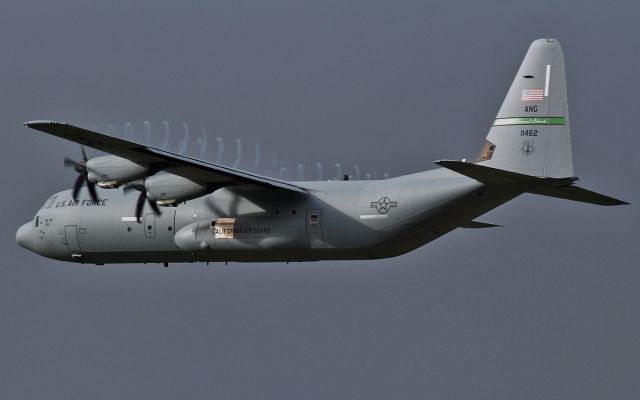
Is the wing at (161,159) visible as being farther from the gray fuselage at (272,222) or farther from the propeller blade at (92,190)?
the propeller blade at (92,190)

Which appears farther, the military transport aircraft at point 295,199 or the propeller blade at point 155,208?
the propeller blade at point 155,208

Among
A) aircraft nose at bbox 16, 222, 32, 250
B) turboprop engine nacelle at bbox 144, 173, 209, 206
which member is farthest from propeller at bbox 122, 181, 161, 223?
aircraft nose at bbox 16, 222, 32, 250

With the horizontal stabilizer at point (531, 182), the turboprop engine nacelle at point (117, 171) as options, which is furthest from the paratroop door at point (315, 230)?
the horizontal stabilizer at point (531, 182)

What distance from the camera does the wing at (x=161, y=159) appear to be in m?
42.2

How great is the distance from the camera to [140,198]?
47219mm

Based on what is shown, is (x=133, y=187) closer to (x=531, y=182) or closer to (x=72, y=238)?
(x=72, y=238)

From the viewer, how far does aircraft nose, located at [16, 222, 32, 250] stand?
1972 inches

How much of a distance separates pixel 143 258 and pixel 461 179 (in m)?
10.6

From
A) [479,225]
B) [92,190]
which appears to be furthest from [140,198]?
[479,225]

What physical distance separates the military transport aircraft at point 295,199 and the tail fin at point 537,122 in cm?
3

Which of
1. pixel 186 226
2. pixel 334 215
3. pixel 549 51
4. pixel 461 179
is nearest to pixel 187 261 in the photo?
pixel 186 226

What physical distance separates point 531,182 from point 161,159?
10.0 metres

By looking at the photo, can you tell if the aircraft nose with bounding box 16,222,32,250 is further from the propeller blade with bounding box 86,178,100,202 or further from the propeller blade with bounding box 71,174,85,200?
the propeller blade with bounding box 71,174,85,200

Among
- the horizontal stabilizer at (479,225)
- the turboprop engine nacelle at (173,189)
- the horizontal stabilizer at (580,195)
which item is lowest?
the horizontal stabilizer at (479,225)
